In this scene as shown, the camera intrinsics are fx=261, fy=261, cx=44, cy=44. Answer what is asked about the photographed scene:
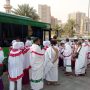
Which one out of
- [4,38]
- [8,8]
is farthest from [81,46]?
[8,8]

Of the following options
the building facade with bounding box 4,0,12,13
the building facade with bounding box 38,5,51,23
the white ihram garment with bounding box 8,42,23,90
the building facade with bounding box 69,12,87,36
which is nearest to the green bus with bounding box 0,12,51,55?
the white ihram garment with bounding box 8,42,23,90

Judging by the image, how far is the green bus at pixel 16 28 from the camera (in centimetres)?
1266

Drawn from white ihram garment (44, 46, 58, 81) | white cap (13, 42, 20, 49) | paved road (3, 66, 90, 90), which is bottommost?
paved road (3, 66, 90, 90)

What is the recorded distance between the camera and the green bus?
1266cm

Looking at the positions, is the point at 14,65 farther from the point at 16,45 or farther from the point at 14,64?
the point at 16,45

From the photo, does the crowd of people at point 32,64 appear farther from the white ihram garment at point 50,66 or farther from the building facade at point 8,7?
the building facade at point 8,7

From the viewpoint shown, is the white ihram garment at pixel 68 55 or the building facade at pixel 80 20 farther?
the building facade at pixel 80 20

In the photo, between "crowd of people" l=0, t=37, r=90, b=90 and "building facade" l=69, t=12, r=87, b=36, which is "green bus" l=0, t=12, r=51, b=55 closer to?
"crowd of people" l=0, t=37, r=90, b=90

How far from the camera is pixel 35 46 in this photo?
→ 8.30 metres

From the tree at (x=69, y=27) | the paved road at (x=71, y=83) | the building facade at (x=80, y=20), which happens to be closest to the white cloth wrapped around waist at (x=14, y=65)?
the paved road at (x=71, y=83)

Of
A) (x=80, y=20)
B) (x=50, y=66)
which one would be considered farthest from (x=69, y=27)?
(x=80, y=20)

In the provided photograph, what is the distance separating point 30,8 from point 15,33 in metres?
38.2

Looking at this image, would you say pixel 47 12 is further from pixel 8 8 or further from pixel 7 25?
pixel 7 25

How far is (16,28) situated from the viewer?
14.0m
